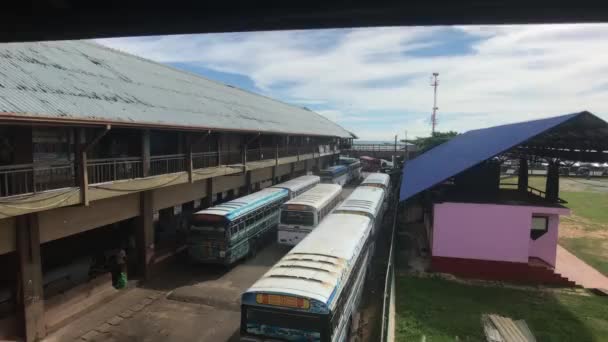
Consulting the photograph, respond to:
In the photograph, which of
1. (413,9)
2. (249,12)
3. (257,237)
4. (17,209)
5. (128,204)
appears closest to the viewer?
(413,9)

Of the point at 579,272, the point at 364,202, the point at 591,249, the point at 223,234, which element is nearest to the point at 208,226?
the point at 223,234

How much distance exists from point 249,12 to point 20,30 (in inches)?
129

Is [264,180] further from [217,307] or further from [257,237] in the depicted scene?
[217,307]

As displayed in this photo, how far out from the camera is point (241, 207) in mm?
17766

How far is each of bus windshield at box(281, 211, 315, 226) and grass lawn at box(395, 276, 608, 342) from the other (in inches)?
197

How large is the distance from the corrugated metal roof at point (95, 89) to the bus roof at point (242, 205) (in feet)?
12.2

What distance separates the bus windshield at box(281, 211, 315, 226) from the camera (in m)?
18.9

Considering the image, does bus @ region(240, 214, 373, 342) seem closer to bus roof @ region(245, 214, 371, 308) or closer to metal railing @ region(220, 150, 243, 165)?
bus roof @ region(245, 214, 371, 308)

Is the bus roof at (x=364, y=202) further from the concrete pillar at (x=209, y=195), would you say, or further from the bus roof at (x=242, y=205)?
the concrete pillar at (x=209, y=195)

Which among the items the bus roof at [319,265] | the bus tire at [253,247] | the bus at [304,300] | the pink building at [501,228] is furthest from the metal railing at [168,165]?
the pink building at [501,228]

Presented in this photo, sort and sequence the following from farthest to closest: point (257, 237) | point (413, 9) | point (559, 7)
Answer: point (257, 237) < point (413, 9) < point (559, 7)

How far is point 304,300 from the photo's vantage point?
8469 mm

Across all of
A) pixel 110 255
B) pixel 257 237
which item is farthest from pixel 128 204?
pixel 257 237

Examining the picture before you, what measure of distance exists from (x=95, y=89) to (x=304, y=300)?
11903 mm
